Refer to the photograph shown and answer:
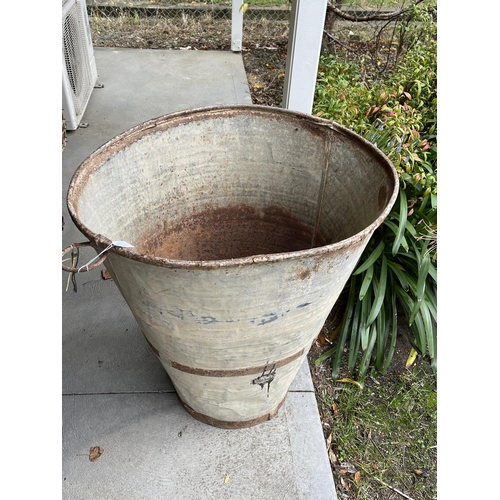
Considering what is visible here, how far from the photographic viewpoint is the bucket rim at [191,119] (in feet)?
3.57

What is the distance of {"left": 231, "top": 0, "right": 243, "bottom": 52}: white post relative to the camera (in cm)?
467

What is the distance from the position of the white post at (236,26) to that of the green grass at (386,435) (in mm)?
3924

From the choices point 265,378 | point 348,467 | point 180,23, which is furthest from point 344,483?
point 180,23

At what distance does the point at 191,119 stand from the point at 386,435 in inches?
61.5

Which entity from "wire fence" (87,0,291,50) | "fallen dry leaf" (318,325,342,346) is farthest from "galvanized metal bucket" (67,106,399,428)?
"wire fence" (87,0,291,50)

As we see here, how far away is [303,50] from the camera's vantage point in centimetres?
256

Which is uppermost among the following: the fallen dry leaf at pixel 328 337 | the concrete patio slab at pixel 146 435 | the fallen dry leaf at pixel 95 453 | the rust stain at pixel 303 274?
the rust stain at pixel 303 274

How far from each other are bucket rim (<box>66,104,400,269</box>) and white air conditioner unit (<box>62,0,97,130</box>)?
1.97 metres

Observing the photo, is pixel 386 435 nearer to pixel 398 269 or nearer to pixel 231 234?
pixel 398 269

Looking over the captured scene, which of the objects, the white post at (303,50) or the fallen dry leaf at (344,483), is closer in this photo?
the fallen dry leaf at (344,483)

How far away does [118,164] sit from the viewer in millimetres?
1619

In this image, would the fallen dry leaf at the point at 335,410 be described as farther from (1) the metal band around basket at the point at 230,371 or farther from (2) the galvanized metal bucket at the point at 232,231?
(1) the metal band around basket at the point at 230,371

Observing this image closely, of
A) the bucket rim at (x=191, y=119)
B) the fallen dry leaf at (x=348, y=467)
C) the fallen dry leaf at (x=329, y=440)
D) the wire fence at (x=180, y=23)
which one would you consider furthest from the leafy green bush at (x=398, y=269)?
the wire fence at (x=180, y=23)

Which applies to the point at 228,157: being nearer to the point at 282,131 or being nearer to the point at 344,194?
the point at 282,131
